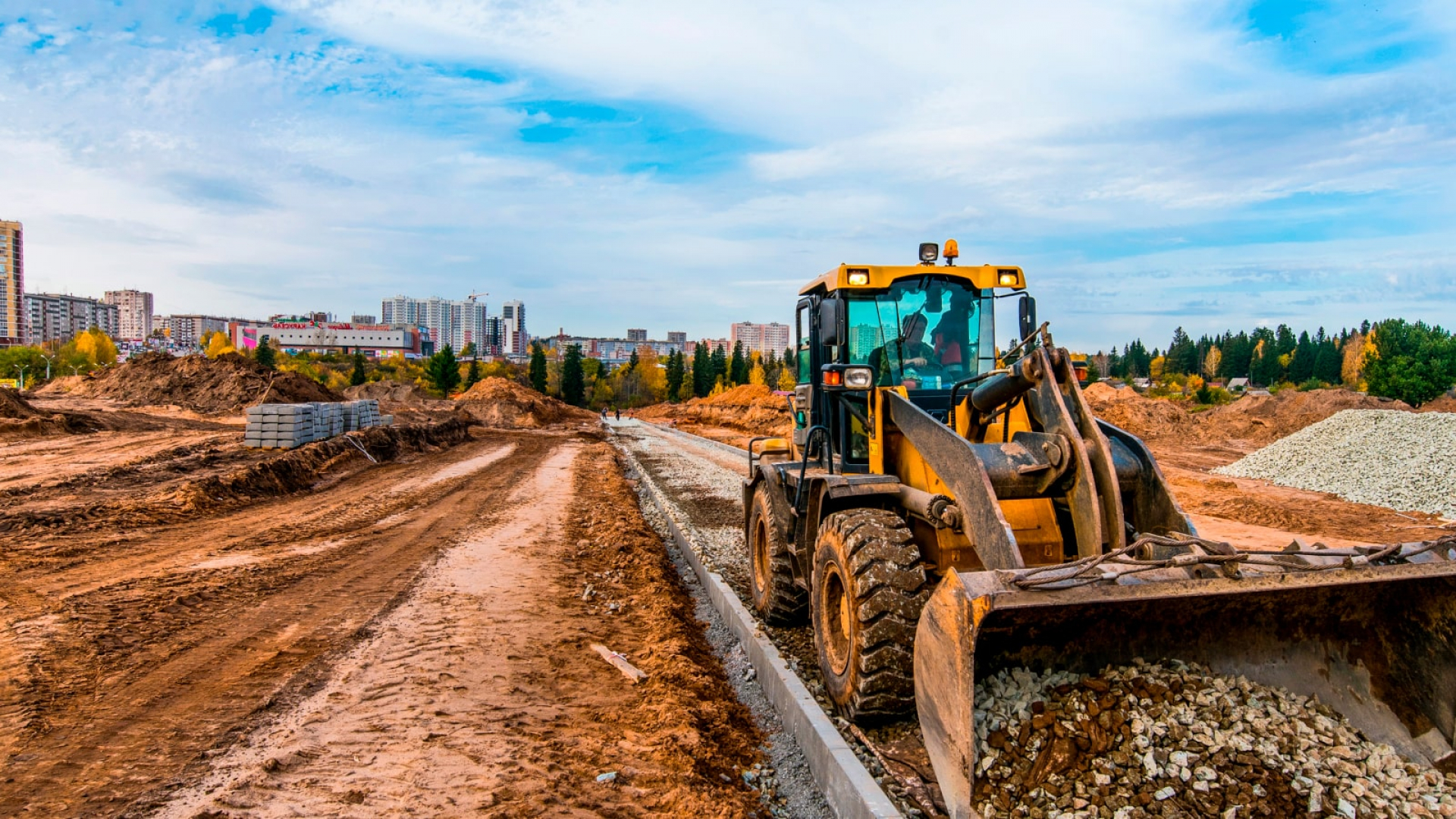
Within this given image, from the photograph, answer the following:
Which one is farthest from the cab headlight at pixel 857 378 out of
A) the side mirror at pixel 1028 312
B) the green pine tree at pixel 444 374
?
the green pine tree at pixel 444 374

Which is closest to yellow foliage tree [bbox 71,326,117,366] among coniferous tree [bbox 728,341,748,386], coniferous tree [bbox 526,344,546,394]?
coniferous tree [bbox 526,344,546,394]

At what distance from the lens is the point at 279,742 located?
4.56 metres

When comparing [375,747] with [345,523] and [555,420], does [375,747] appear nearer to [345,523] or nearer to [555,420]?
[345,523]

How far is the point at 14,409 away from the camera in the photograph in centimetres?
2430

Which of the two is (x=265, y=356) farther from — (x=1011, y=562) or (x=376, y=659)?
(x=1011, y=562)

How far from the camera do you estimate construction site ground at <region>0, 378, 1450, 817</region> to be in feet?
13.5

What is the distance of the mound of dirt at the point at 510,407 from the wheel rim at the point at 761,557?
39715mm

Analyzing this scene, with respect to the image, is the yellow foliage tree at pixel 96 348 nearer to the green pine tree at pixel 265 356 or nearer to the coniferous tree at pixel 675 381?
the green pine tree at pixel 265 356

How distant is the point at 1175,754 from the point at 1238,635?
2.56 ft

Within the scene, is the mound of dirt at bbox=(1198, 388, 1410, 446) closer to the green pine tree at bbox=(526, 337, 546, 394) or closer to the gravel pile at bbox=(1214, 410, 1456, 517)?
the gravel pile at bbox=(1214, 410, 1456, 517)

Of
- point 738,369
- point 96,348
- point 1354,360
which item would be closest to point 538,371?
point 738,369

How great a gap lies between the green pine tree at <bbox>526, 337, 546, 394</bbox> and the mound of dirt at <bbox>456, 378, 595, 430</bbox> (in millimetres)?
29968

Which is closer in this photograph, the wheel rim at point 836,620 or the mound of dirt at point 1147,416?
the wheel rim at point 836,620

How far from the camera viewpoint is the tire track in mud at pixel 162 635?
→ 4.30 metres
